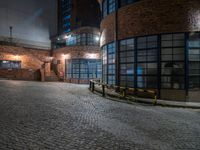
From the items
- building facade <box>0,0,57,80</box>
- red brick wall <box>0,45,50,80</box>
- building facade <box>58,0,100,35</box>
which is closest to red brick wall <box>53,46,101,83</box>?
building facade <box>0,0,57,80</box>

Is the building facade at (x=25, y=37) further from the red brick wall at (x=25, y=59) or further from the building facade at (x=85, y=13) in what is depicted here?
the building facade at (x=85, y=13)

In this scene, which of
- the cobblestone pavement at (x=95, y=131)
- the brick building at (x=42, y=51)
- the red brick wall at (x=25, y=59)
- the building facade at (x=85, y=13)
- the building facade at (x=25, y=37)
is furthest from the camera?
the building facade at (x=85, y=13)

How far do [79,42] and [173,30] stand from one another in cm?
1686

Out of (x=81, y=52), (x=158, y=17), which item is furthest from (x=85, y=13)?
(x=158, y=17)

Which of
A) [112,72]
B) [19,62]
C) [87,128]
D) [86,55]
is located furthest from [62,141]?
[19,62]

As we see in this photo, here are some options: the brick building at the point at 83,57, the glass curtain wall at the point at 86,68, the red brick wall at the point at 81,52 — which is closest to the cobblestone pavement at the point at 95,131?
the glass curtain wall at the point at 86,68

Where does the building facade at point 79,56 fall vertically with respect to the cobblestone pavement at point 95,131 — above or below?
above

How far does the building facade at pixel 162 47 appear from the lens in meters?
10.5

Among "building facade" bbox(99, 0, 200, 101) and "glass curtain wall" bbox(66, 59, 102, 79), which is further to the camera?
"glass curtain wall" bbox(66, 59, 102, 79)

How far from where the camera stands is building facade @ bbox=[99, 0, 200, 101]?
10.5 metres

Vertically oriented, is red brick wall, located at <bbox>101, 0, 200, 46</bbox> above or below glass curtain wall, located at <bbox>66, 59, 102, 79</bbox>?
above

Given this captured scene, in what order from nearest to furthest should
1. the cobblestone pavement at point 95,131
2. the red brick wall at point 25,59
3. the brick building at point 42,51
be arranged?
the cobblestone pavement at point 95,131 → the brick building at point 42,51 → the red brick wall at point 25,59

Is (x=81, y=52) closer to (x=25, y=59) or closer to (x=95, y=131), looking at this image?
(x=25, y=59)

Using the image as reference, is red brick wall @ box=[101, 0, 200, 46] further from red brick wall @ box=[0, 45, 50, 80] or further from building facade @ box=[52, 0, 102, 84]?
red brick wall @ box=[0, 45, 50, 80]
